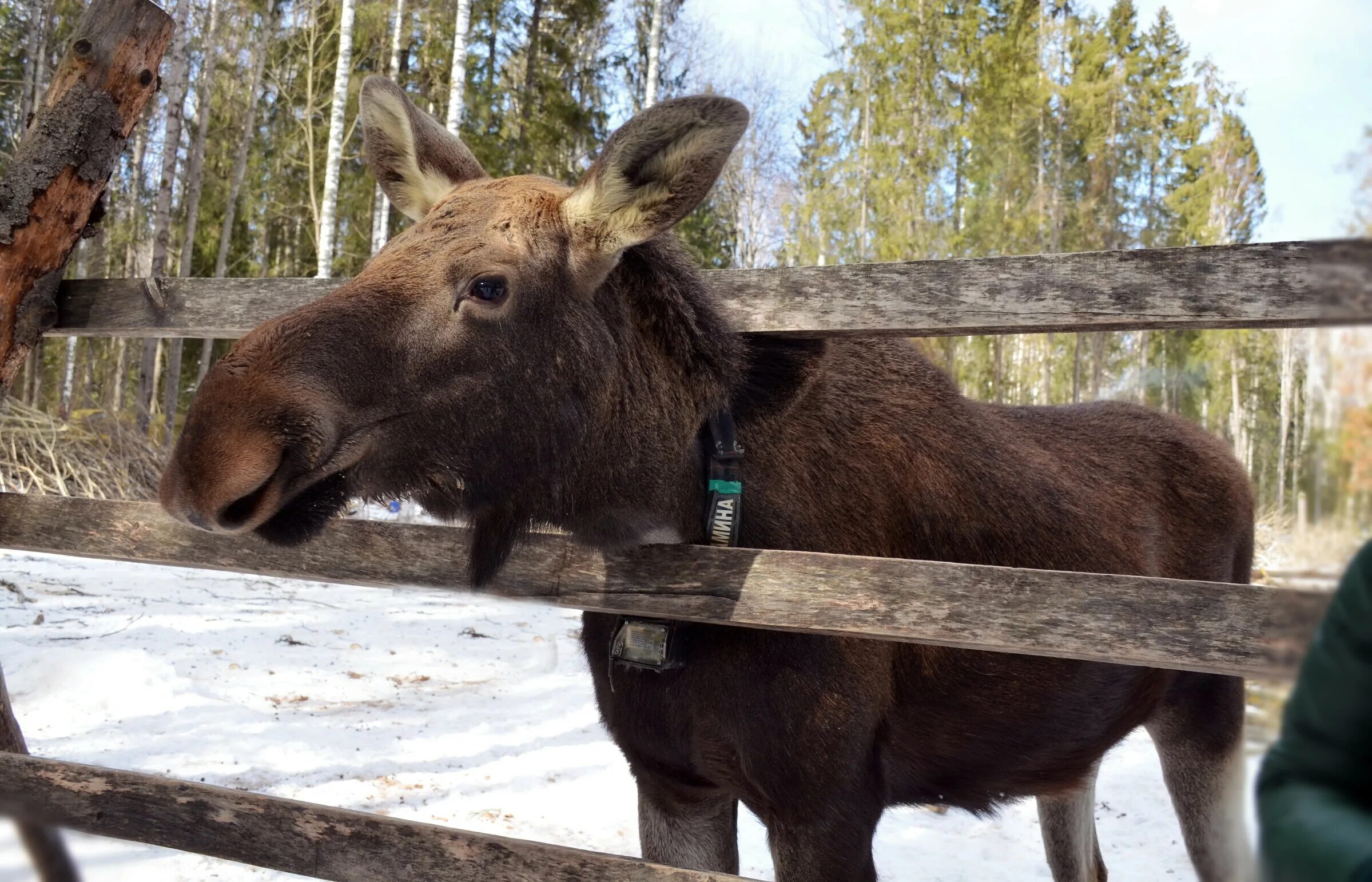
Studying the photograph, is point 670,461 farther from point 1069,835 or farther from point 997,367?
point 997,367

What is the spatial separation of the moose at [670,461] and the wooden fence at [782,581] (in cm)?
16

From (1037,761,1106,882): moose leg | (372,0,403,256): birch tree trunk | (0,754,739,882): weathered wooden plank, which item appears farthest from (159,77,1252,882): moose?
(372,0,403,256): birch tree trunk

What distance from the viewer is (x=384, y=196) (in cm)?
1616

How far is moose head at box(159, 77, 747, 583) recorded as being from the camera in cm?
194

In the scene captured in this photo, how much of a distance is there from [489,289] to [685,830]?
1.66 meters

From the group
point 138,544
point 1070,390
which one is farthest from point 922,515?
point 1070,390

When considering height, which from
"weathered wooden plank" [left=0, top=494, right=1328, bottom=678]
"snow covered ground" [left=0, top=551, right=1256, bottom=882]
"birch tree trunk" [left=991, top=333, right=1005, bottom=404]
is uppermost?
"birch tree trunk" [left=991, top=333, right=1005, bottom=404]

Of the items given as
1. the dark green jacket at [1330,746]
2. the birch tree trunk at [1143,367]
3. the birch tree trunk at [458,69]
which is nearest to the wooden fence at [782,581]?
the dark green jacket at [1330,746]

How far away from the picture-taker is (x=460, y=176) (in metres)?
2.90

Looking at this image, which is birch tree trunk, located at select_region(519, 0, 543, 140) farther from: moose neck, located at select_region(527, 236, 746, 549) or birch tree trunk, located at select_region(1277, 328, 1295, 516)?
birch tree trunk, located at select_region(1277, 328, 1295, 516)

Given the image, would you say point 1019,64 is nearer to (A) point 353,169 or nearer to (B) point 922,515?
(A) point 353,169

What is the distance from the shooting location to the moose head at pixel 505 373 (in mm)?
1940

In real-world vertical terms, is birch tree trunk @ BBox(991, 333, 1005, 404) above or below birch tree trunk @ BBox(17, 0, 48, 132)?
below

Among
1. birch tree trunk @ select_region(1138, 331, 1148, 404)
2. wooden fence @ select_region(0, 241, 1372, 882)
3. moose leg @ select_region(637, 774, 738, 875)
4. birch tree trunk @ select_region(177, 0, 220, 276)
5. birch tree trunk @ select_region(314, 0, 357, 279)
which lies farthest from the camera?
birch tree trunk @ select_region(177, 0, 220, 276)
